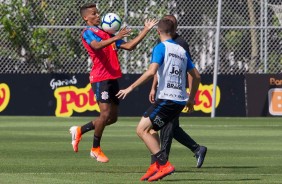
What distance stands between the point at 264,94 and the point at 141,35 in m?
15.1

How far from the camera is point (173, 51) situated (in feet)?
39.4

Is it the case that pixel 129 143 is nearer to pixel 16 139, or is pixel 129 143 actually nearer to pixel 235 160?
pixel 16 139

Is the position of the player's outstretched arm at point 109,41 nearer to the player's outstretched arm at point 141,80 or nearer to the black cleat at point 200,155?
the player's outstretched arm at point 141,80

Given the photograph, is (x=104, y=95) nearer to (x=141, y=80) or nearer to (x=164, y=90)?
(x=164, y=90)

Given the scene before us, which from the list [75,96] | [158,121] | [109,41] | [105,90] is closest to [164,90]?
[158,121]

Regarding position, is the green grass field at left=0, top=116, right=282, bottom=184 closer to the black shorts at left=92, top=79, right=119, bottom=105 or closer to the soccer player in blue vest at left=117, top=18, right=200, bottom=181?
the soccer player in blue vest at left=117, top=18, right=200, bottom=181

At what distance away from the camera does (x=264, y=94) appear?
89.9ft

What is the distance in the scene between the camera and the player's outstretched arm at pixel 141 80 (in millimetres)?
11227

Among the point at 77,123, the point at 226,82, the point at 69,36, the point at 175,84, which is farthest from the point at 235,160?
the point at 69,36

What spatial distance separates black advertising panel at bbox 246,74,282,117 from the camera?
27.4 m

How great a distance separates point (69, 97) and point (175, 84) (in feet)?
51.5

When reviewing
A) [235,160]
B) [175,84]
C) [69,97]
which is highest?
[175,84]

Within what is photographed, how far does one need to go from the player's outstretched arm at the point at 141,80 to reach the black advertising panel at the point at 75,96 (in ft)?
51.0

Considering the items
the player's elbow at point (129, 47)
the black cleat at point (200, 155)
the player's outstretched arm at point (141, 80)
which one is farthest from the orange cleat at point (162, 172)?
the player's elbow at point (129, 47)
